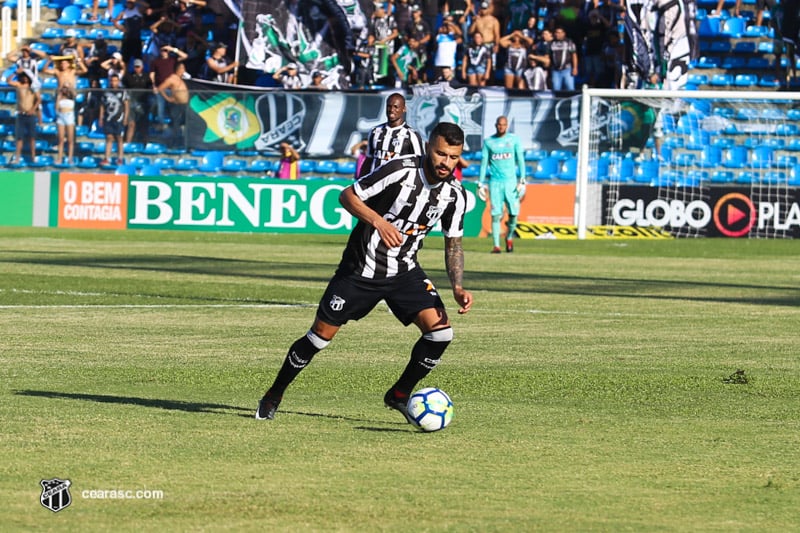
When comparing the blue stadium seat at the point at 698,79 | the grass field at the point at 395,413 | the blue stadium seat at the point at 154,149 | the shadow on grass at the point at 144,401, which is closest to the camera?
the grass field at the point at 395,413

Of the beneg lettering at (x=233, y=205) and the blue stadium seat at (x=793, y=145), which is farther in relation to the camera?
the blue stadium seat at (x=793, y=145)

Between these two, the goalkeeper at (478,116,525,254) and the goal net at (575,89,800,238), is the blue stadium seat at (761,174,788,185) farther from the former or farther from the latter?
the goalkeeper at (478,116,525,254)

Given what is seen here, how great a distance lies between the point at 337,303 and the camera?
7602mm

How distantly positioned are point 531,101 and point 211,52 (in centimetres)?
798

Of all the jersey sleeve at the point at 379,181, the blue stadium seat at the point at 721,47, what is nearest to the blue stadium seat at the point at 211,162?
the blue stadium seat at the point at 721,47

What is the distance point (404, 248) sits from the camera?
25.1 ft

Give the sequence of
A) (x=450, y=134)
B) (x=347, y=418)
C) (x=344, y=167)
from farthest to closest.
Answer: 1. (x=344, y=167)
2. (x=347, y=418)
3. (x=450, y=134)

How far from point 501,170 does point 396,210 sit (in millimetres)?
17095

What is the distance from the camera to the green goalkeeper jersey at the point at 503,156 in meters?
24.5

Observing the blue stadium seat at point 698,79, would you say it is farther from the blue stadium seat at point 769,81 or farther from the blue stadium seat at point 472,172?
the blue stadium seat at point 472,172

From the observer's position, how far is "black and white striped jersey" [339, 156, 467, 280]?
7.57 metres

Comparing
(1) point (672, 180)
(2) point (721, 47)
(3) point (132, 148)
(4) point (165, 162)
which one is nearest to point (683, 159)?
(1) point (672, 180)

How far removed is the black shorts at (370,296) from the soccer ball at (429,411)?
0.45 m

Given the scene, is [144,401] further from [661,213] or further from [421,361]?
[661,213]
